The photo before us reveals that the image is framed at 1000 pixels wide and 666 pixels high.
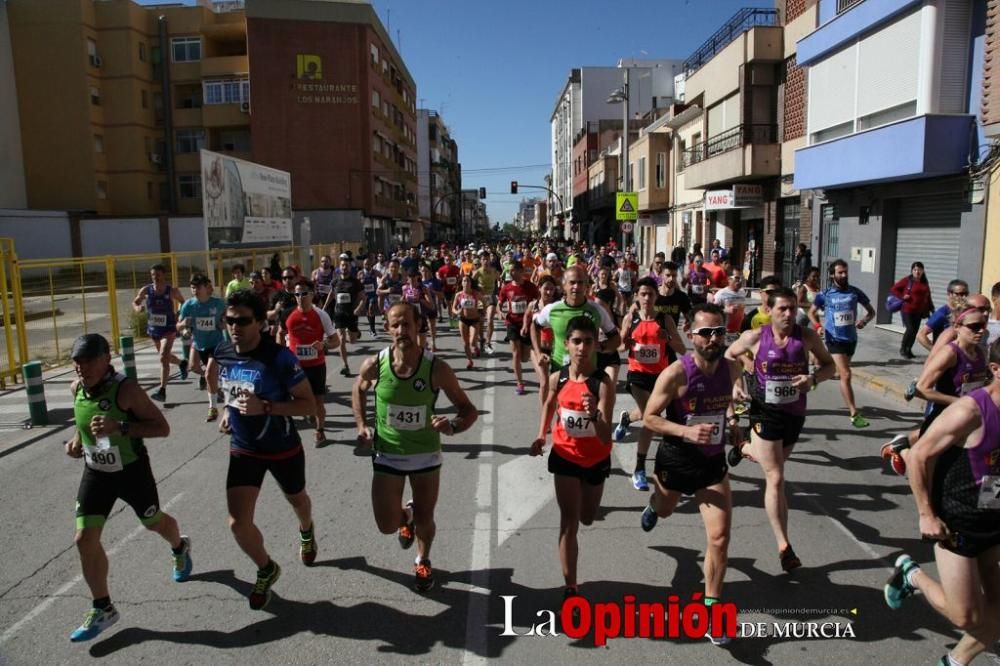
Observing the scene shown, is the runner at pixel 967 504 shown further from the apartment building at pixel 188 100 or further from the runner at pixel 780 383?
the apartment building at pixel 188 100

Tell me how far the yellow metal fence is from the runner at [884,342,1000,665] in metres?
12.6

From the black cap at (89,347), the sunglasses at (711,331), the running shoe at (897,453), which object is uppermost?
the sunglasses at (711,331)

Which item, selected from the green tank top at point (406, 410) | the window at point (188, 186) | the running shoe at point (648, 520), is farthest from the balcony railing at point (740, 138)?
the window at point (188, 186)

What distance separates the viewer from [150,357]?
14.6 m

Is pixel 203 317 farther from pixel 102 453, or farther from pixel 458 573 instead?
pixel 458 573

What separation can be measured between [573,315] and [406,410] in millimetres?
3045

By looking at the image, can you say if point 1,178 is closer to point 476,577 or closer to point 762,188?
point 762,188

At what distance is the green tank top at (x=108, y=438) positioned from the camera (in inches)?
169

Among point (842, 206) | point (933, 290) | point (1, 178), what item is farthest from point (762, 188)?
point (1, 178)

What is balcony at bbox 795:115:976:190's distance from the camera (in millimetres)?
13531

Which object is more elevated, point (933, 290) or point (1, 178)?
point (1, 178)

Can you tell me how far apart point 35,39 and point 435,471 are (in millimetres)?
53191

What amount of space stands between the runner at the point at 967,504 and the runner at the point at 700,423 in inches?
41.5

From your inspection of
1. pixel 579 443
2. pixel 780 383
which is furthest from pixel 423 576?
pixel 780 383
